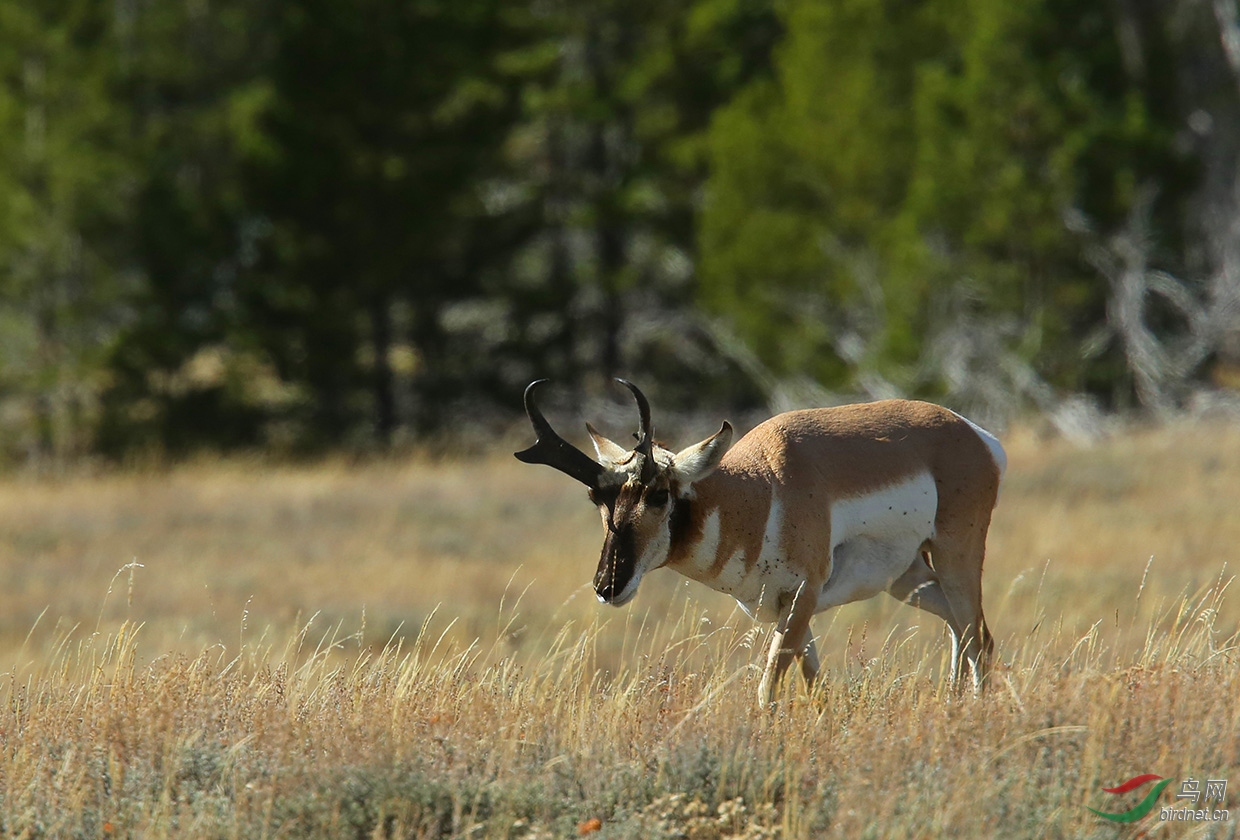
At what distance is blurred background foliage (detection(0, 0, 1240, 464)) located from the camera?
26.0 m

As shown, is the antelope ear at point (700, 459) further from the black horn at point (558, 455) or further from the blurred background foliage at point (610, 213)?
the blurred background foliage at point (610, 213)

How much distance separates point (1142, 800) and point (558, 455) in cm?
259

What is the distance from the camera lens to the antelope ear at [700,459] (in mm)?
5957

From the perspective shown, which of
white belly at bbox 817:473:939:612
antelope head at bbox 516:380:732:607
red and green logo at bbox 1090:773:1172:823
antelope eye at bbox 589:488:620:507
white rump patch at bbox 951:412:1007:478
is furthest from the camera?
white rump patch at bbox 951:412:1007:478

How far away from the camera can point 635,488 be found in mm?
5910

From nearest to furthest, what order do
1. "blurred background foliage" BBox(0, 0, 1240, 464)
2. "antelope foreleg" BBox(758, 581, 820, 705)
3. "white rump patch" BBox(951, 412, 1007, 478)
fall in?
"antelope foreleg" BBox(758, 581, 820, 705), "white rump patch" BBox(951, 412, 1007, 478), "blurred background foliage" BBox(0, 0, 1240, 464)

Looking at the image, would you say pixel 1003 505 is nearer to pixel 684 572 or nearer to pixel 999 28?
pixel 999 28

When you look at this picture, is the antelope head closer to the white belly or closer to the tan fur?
the tan fur

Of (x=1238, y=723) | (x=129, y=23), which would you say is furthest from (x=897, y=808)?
(x=129, y=23)

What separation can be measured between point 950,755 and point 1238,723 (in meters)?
1.08

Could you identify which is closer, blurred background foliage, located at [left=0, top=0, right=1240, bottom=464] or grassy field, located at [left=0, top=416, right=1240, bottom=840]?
grassy field, located at [left=0, top=416, right=1240, bottom=840]

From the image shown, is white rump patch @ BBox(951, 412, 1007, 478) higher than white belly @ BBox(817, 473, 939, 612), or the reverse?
white rump patch @ BBox(951, 412, 1007, 478)

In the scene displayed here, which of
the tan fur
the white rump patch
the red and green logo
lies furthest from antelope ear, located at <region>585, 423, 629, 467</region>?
the red and green logo

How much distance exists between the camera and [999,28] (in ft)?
83.1
